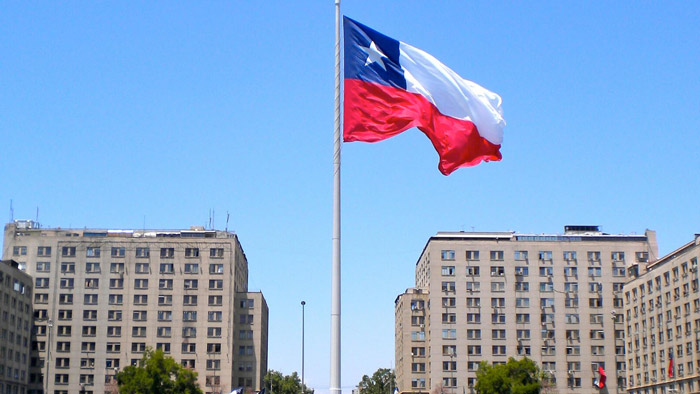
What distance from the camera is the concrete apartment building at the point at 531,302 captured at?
563 ft

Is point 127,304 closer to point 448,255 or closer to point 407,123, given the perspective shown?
point 448,255

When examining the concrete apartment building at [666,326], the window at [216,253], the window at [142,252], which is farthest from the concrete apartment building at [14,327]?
the concrete apartment building at [666,326]

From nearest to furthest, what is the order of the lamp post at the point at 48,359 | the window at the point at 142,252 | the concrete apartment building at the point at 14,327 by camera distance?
the concrete apartment building at the point at 14,327 → the lamp post at the point at 48,359 → the window at the point at 142,252

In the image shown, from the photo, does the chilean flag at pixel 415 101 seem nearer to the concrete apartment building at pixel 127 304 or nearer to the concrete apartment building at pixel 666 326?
the concrete apartment building at pixel 666 326

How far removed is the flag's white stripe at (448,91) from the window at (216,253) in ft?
455

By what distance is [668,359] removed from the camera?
436 ft

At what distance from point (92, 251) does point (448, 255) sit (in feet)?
212

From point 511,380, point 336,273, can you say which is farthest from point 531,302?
point 336,273

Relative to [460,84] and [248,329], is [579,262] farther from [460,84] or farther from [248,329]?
[460,84]

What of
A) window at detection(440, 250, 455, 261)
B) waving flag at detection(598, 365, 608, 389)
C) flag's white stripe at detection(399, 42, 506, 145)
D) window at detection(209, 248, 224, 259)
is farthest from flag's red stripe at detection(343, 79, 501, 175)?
waving flag at detection(598, 365, 608, 389)

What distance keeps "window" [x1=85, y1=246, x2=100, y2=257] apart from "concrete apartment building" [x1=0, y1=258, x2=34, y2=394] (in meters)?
12.3

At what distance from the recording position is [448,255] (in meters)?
175

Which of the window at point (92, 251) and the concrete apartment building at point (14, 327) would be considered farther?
the window at point (92, 251)

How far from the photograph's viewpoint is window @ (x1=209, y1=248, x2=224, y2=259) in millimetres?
169250
